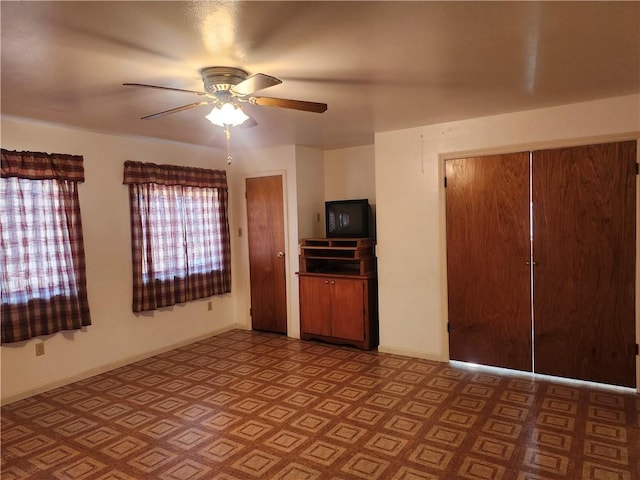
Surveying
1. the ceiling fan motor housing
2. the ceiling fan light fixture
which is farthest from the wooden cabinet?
the ceiling fan motor housing

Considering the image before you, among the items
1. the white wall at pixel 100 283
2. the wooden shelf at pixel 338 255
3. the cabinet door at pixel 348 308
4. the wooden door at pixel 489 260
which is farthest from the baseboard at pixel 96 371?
the wooden door at pixel 489 260

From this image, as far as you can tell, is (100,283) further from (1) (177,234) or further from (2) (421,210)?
(2) (421,210)

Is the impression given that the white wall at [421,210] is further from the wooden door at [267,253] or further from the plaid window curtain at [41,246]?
the plaid window curtain at [41,246]

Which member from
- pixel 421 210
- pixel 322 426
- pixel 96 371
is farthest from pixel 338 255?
pixel 96 371

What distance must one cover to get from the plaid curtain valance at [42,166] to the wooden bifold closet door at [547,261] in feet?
10.9

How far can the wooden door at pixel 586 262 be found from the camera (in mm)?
3311

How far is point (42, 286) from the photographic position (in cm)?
358

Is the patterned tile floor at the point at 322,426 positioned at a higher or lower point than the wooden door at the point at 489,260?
lower

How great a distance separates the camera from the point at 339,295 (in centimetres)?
464

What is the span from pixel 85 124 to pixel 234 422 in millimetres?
2706

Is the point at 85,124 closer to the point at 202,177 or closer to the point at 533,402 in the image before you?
the point at 202,177

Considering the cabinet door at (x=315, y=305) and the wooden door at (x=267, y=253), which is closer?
the cabinet door at (x=315, y=305)

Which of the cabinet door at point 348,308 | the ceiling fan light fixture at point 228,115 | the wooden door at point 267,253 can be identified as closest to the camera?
the ceiling fan light fixture at point 228,115

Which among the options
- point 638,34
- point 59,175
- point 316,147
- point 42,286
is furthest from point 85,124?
point 638,34
